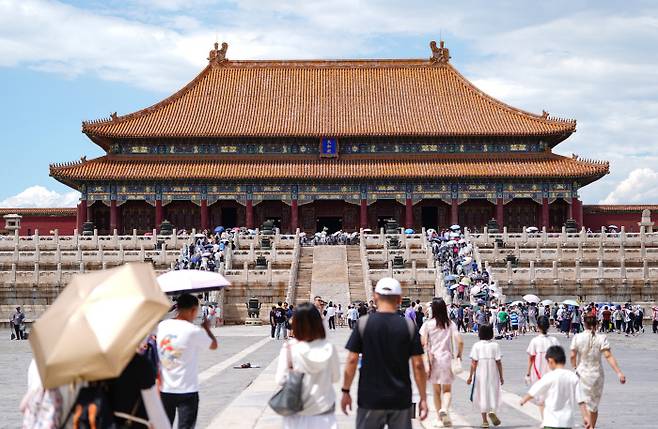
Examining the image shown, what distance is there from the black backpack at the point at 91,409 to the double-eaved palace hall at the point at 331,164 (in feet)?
179

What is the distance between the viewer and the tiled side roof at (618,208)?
6175 cm

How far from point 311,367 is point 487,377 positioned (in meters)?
4.95

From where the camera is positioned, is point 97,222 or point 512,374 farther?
point 97,222

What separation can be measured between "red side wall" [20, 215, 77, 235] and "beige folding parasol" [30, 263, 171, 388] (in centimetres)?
5816

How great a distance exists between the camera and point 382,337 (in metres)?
8.34

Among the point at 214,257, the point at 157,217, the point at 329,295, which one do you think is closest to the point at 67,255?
the point at 214,257

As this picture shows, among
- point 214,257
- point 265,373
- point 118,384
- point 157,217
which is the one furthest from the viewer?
point 157,217

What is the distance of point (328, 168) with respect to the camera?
61938 millimetres

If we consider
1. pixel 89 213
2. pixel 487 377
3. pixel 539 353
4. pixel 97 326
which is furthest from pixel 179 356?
pixel 89 213

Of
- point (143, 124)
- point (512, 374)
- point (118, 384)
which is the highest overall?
point (143, 124)

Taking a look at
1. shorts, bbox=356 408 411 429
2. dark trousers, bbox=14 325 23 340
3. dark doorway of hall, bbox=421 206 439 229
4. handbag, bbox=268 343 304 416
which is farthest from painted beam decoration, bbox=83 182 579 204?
handbag, bbox=268 343 304 416

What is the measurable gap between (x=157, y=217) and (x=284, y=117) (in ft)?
33.4

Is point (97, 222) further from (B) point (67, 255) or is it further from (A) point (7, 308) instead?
(A) point (7, 308)

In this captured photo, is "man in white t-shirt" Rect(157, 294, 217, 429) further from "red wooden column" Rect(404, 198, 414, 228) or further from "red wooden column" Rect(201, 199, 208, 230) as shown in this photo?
"red wooden column" Rect(201, 199, 208, 230)
